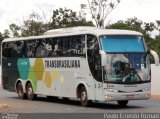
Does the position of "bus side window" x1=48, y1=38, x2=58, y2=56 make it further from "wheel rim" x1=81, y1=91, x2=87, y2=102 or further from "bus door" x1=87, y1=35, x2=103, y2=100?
"bus door" x1=87, y1=35, x2=103, y2=100

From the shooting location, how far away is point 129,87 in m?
22.0

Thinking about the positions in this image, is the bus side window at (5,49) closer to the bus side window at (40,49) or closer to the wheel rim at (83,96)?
the bus side window at (40,49)

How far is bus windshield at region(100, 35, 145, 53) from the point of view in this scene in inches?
874

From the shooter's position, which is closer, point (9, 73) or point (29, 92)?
point (29, 92)

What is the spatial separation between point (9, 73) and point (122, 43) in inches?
416

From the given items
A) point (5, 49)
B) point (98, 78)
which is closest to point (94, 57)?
point (98, 78)

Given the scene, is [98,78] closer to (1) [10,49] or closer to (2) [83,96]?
(2) [83,96]

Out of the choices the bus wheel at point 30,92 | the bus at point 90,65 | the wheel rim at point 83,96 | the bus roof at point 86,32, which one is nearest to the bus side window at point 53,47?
the bus at point 90,65

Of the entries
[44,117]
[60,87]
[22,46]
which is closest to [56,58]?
[60,87]

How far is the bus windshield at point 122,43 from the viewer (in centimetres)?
2219

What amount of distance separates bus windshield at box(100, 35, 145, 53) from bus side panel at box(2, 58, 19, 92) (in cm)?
912

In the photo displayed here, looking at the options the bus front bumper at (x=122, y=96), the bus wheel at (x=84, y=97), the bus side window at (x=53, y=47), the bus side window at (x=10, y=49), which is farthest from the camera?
the bus side window at (x=10, y=49)

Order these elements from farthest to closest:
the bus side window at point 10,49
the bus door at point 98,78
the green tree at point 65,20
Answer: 1. the green tree at point 65,20
2. the bus side window at point 10,49
3. the bus door at point 98,78

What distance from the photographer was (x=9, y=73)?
31.3 meters
